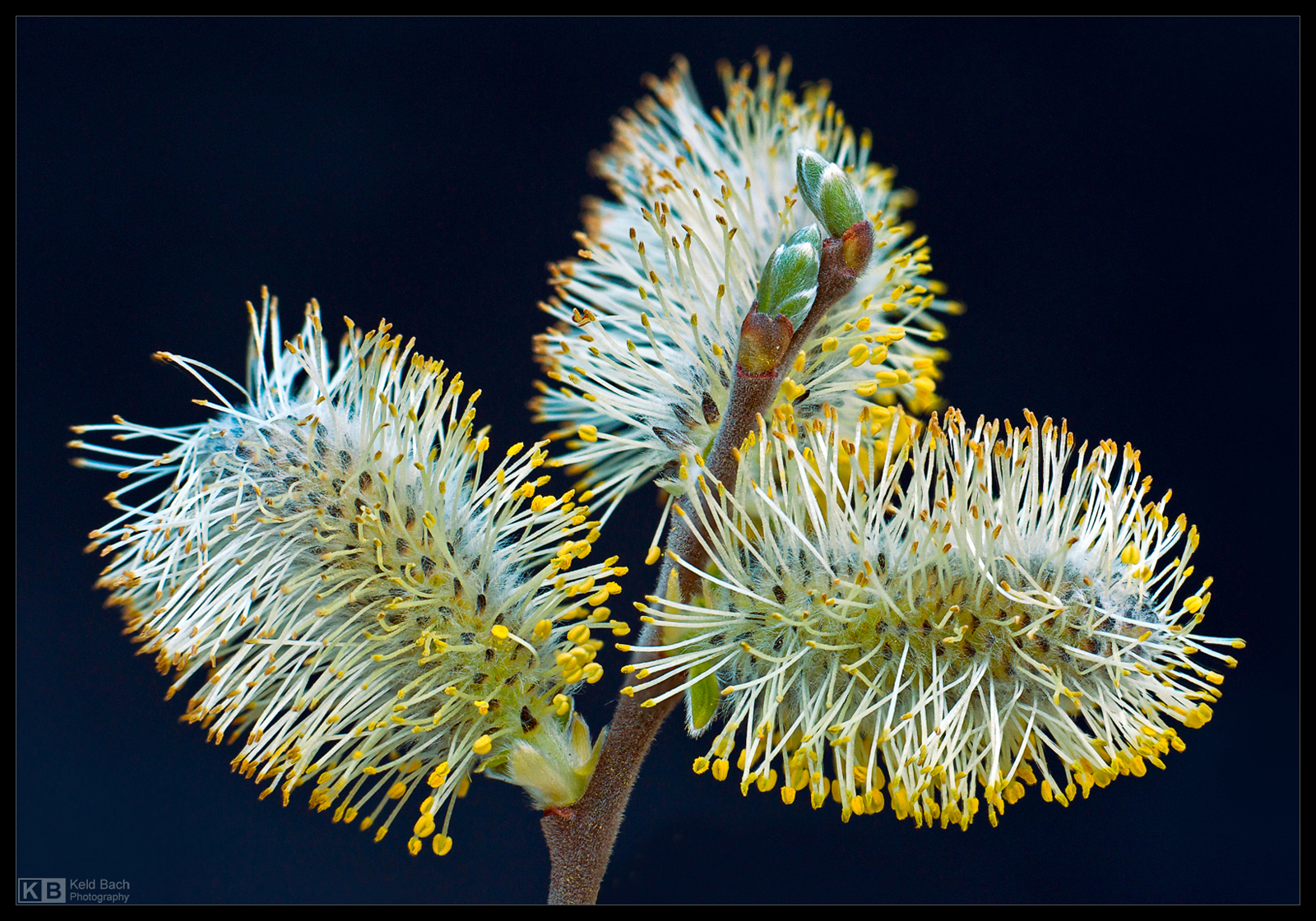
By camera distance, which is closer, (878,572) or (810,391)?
(878,572)

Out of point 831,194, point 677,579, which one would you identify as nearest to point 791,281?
point 831,194

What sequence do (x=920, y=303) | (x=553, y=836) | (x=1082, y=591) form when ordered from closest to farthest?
1. (x=1082, y=591)
2. (x=553, y=836)
3. (x=920, y=303)

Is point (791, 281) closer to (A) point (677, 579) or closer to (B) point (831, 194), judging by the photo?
(B) point (831, 194)

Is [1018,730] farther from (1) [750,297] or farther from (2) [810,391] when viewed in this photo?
(1) [750,297]

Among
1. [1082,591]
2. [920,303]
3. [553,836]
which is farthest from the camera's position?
[920,303]

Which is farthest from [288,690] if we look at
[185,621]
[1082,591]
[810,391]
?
[1082,591]
